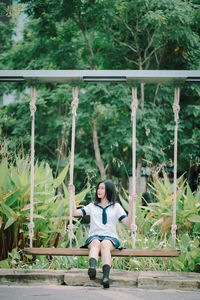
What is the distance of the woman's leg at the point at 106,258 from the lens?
337 cm

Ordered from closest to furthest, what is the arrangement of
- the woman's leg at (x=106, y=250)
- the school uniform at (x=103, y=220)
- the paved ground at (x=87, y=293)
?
the paved ground at (x=87, y=293)
the woman's leg at (x=106, y=250)
the school uniform at (x=103, y=220)

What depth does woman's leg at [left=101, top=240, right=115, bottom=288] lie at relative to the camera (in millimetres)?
3373

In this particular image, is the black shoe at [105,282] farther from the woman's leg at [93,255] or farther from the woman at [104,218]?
the woman at [104,218]

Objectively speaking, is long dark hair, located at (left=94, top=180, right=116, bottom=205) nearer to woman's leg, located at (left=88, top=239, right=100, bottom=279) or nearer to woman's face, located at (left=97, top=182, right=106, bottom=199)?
woman's face, located at (left=97, top=182, right=106, bottom=199)

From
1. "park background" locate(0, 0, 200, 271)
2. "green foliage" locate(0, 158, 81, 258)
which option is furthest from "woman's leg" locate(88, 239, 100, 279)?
"park background" locate(0, 0, 200, 271)

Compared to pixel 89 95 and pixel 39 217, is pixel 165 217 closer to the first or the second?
pixel 39 217

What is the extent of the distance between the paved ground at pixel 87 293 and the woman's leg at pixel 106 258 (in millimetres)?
92

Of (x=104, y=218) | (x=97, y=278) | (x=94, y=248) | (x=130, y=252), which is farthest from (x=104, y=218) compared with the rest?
(x=97, y=278)

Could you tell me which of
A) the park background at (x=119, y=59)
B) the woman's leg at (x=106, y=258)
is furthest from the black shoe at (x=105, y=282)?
the park background at (x=119, y=59)

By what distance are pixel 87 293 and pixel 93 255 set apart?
36 cm

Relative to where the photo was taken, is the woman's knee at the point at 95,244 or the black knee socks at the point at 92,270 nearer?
the black knee socks at the point at 92,270

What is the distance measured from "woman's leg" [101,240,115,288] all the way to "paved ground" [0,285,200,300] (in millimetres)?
92

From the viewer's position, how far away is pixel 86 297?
10.3ft

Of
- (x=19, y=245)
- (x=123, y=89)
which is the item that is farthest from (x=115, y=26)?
(x=19, y=245)
